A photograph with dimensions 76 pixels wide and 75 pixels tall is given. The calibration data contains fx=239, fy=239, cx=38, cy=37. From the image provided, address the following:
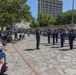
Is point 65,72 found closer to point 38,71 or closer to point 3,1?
point 38,71

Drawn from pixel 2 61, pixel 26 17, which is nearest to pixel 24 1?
pixel 26 17

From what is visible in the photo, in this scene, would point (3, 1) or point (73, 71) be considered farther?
point (3, 1)

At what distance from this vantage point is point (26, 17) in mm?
35938

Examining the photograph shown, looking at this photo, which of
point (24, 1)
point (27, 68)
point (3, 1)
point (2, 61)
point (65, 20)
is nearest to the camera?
point (2, 61)

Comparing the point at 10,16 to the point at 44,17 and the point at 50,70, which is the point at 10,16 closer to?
the point at 50,70

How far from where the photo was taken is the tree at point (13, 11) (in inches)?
1265

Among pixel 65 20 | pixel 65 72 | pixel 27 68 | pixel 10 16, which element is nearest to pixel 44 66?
pixel 27 68

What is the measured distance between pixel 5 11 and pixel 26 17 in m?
4.23

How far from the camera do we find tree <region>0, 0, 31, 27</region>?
32.1m

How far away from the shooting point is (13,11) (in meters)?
34.2

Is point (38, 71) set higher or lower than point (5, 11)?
lower

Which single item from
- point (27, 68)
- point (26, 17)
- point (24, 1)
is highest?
point (24, 1)

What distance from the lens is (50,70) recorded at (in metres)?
10.1

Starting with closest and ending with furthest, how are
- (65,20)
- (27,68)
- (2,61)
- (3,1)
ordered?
(2,61) < (27,68) < (3,1) < (65,20)
